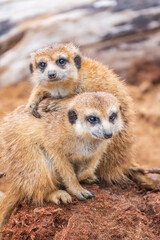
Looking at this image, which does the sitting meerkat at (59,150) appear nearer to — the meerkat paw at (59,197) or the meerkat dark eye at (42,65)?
the meerkat paw at (59,197)

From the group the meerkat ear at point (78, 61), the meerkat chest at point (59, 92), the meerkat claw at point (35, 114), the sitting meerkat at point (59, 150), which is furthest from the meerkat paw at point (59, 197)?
the meerkat ear at point (78, 61)

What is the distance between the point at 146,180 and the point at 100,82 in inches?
43.9

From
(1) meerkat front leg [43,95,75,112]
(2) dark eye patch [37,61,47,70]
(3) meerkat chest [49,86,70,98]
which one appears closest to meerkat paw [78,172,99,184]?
(1) meerkat front leg [43,95,75,112]

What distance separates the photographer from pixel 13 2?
6.74m

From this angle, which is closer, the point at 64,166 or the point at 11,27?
the point at 64,166

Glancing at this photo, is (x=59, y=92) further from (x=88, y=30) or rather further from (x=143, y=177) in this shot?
(x=88, y=30)

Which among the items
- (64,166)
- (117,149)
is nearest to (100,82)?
(117,149)

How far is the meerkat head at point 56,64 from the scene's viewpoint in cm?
371

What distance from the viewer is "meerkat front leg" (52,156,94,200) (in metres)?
3.12

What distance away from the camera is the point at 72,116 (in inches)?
125

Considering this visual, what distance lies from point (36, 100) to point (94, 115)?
891 millimetres

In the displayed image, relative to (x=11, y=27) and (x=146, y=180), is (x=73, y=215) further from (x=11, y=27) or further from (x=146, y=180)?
(x=11, y=27)

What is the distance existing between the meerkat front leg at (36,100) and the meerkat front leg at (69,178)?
542mm

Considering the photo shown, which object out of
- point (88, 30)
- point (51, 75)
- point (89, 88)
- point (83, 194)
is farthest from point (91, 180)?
point (88, 30)
